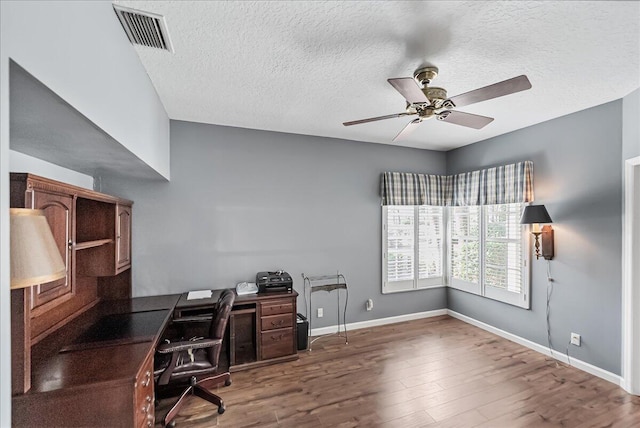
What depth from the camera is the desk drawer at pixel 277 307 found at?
3.21m

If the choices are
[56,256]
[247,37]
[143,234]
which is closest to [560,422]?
[56,256]

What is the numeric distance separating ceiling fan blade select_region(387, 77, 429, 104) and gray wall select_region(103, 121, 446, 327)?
2.09 metres

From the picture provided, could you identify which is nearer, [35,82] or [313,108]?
[35,82]

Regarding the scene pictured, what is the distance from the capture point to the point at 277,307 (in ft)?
10.7

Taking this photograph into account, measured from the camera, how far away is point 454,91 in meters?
2.63

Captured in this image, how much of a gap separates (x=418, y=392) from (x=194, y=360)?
2.03 m

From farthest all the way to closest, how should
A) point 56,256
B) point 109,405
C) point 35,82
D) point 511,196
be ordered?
point 511,196 < point 109,405 < point 56,256 < point 35,82

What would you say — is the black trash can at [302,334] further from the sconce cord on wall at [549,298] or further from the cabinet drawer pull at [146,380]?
the sconce cord on wall at [549,298]

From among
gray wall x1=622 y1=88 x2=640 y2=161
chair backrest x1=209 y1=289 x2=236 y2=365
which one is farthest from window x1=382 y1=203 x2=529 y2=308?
chair backrest x1=209 y1=289 x2=236 y2=365

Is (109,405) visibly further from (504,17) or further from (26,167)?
(504,17)

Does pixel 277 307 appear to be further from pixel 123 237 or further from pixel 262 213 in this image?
pixel 123 237

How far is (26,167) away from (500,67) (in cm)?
345

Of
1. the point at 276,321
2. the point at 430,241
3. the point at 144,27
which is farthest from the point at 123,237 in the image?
the point at 430,241

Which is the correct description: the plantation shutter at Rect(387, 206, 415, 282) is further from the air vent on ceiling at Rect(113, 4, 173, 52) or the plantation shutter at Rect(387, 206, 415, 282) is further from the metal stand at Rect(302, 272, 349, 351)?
the air vent on ceiling at Rect(113, 4, 173, 52)
